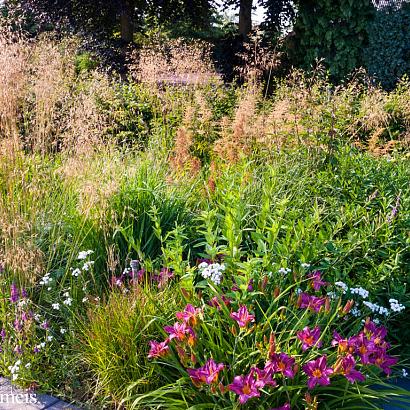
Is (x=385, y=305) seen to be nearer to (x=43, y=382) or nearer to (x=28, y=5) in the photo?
(x=43, y=382)

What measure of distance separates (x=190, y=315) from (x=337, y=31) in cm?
971

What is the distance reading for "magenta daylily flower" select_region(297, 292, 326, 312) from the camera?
7.57 feet

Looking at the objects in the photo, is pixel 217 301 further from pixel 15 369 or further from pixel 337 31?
pixel 337 31

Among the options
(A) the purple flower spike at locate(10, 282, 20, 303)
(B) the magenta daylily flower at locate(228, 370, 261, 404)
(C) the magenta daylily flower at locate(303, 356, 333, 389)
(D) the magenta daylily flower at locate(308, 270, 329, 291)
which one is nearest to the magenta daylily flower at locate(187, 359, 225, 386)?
(B) the magenta daylily flower at locate(228, 370, 261, 404)

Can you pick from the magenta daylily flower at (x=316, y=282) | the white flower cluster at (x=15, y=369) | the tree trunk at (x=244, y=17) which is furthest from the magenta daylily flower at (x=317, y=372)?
the tree trunk at (x=244, y=17)

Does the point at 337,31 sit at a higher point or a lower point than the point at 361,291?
higher

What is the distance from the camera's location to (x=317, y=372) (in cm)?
204

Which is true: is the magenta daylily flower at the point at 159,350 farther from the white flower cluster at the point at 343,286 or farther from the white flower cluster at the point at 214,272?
the white flower cluster at the point at 343,286

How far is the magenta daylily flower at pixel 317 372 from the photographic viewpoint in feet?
6.62

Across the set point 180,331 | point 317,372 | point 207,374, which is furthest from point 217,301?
point 317,372

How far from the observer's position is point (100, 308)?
8.94 ft

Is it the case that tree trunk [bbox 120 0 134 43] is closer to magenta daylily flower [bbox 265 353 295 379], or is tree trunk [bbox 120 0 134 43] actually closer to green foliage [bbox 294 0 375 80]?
green foliage [bbox 294 0 375 80]

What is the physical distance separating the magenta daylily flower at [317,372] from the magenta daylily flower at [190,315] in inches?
19.3

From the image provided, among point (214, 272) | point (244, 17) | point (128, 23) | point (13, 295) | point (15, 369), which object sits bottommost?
point (15, 369)
